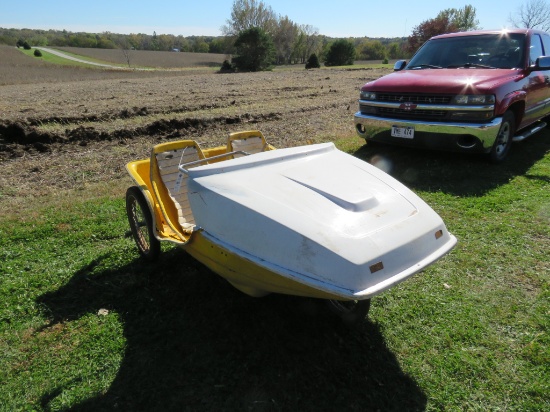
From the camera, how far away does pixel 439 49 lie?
263 inches

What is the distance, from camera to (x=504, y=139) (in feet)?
19.2

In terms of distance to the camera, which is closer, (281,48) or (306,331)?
(306,331)

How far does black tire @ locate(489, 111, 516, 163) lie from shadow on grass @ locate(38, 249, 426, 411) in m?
4.10

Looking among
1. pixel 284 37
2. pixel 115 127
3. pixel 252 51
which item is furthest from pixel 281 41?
pixel 115 127

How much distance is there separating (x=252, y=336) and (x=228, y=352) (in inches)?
8.1

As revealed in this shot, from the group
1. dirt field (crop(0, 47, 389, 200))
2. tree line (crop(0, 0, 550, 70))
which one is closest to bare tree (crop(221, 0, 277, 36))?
tree line (crop(0, 0, 550, 70))

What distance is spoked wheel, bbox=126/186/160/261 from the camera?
11.1 ft

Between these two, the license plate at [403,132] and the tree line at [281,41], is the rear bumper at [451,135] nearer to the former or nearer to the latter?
the license plate at [403,132]

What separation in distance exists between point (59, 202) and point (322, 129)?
576 centimetres

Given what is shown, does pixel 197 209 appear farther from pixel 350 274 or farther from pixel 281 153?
pixel 350 274

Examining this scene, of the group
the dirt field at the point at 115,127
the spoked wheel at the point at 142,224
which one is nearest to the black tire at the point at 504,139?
the dirt field at the point at 115,127

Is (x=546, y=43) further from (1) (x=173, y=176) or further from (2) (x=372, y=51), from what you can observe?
(2) (x=372, y=51)

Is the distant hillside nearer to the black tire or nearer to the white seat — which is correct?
the black tire

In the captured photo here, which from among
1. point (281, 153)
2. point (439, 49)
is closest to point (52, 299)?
point (281, 153)
